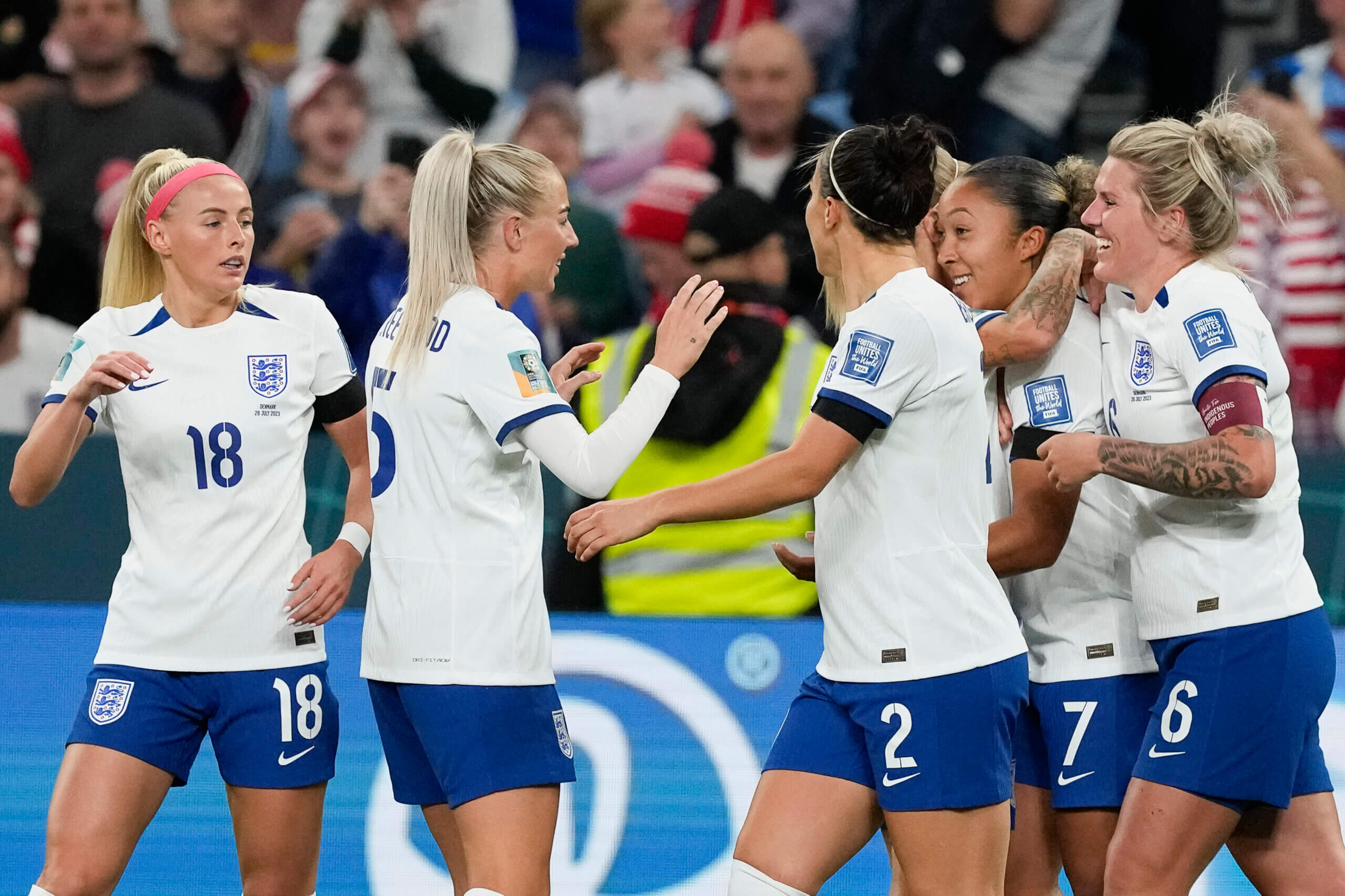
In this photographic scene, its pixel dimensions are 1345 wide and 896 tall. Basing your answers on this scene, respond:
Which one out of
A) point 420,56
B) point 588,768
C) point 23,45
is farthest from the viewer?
point 23,45

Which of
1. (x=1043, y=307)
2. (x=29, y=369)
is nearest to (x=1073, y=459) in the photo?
(x=1043, y=307)

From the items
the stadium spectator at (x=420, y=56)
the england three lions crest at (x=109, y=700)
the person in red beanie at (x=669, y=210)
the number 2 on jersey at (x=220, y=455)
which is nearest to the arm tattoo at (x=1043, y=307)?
the number 2 on jersey at (x=220, y=455)

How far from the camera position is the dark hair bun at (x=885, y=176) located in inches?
123

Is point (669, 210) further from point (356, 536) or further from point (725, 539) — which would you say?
point (356, 536)

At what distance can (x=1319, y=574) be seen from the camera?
501cm

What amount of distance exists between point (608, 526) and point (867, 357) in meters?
0.62

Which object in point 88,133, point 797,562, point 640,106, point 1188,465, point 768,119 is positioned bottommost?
point 797,562

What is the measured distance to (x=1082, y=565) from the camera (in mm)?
3609

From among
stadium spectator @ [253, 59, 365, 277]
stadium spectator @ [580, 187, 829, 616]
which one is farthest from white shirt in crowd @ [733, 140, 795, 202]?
stadium spectator @ [253, 59, 365, 277]

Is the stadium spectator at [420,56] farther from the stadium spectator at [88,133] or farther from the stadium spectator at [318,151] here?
the stadium spectator at [88,133]

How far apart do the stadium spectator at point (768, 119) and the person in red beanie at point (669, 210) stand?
10 cm

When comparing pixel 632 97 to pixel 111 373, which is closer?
pixel 111 373

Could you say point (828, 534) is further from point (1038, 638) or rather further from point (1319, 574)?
point (1319, 574)

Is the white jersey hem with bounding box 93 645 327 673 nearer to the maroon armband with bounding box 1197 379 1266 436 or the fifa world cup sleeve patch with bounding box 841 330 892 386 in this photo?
the fifa world cup sleeve patch with bounding box 841 330 892 386
